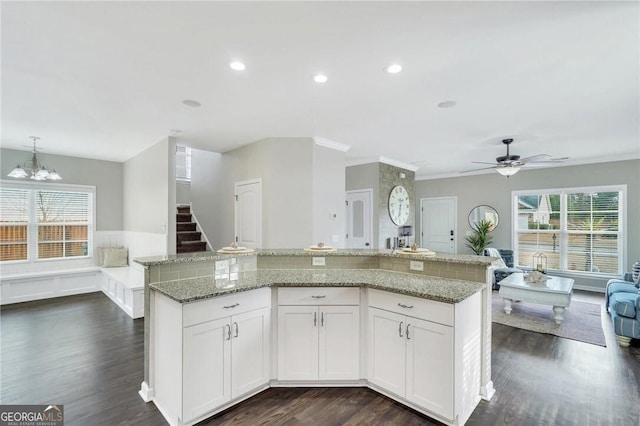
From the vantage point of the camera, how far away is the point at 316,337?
2529mm

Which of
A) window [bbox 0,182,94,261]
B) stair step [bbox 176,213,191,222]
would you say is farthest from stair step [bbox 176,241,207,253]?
window [bbox 0,182,94,261]

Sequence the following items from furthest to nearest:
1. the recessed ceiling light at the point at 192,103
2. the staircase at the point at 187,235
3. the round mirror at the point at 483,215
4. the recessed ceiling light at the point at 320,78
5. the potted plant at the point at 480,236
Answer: the round mirror at the point at 483,215, the potted plant at the point at 480,236, the staircase at the point at 187,235, the recessed ceiling light at the point at 192,103, the recessed ceiling light at the point at 320,78

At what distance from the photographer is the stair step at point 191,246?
6020mm

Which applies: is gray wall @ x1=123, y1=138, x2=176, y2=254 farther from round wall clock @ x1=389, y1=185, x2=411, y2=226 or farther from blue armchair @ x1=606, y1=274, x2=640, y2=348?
blue armchair @ x1=606, y1=274, x2=640, y2=348

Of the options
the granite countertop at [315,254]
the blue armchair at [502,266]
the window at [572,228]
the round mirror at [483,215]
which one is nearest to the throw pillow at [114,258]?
the granite countertop at [315,254]

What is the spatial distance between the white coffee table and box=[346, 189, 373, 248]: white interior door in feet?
8.40

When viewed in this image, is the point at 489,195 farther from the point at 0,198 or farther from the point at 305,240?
the point at 0,198

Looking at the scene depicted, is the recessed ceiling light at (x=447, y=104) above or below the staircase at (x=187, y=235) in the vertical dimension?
above

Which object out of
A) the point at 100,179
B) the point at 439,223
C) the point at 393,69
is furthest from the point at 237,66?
the point at 439,223

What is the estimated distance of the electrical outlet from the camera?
282 centimetres

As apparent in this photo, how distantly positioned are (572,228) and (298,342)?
6.92 meters

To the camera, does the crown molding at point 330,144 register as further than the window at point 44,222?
Answer: No

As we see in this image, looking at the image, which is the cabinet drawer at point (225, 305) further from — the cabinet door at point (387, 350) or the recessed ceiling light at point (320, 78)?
the recessed ceiling light at point (320, 78)

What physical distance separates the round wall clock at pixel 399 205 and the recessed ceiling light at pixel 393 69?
4.08m
